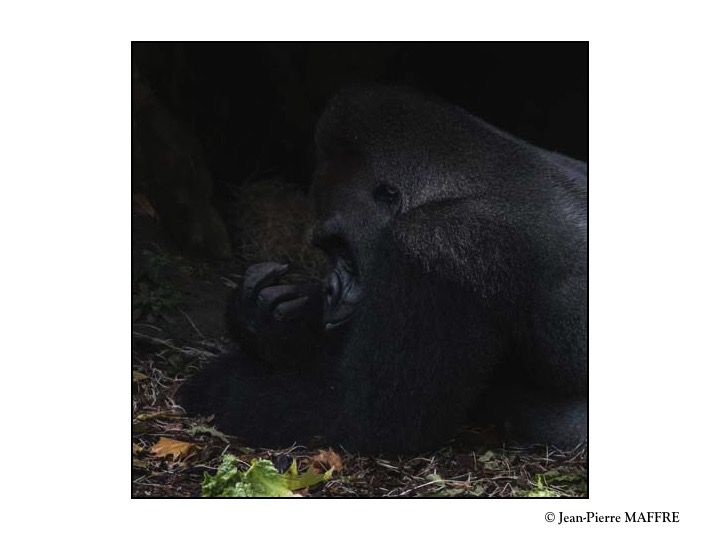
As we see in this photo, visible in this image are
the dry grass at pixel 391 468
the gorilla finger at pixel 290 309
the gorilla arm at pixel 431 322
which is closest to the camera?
the gorilla arm at pixel 431 322

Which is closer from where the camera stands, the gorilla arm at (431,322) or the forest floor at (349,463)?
the gorilla arm at (431,322)

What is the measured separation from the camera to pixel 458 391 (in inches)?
105

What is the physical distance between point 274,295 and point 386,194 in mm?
534

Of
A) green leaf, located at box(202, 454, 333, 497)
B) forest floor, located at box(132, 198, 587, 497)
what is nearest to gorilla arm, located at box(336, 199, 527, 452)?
forest floor, located at box(132, 198, 587, 497)

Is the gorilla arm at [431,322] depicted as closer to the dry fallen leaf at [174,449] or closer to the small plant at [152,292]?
the dry fallen leaf at [174,449]

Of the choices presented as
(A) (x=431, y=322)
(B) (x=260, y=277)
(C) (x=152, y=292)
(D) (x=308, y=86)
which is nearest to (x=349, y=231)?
(B) (x=260, y=277)

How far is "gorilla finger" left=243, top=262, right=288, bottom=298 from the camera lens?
314 cm

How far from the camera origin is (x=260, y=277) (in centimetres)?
316

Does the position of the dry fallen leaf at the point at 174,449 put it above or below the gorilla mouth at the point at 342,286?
below

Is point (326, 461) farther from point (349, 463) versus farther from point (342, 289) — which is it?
point (342, 289)

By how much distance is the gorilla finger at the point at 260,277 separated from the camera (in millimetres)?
3143

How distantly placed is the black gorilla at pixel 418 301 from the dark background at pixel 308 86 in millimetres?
802

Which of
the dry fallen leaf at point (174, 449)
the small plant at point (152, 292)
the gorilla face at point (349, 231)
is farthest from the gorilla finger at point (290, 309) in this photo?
the small plant at point (152, 292)

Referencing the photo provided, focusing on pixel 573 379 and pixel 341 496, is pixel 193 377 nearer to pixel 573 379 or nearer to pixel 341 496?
pixel 341 496
